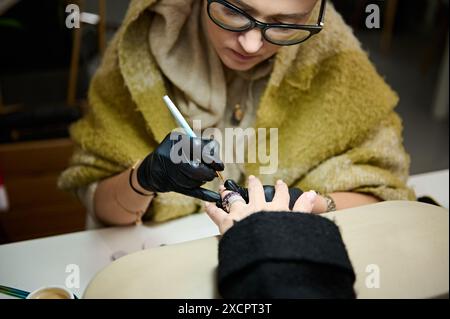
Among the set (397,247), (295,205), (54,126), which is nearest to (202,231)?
(295,205)

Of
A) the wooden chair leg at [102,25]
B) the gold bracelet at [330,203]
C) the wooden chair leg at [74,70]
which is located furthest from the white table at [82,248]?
the wooden chair leg at [74,70]

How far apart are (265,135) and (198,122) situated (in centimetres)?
12

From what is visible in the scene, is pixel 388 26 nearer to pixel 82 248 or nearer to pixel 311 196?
pixel 311 196

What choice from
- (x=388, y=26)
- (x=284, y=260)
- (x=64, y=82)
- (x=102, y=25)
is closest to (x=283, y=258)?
(x=284, y=260)

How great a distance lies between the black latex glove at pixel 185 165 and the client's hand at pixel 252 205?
0.04 metres

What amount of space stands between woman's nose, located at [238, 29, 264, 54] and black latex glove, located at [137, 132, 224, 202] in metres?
0.15

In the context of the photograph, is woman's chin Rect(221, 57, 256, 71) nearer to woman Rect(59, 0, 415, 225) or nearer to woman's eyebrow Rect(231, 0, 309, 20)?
woman Rect(59, 0, 415, 225)

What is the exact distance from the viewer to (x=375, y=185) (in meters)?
0.91

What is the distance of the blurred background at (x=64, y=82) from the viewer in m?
1.03

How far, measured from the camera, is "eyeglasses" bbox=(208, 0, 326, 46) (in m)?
0.73

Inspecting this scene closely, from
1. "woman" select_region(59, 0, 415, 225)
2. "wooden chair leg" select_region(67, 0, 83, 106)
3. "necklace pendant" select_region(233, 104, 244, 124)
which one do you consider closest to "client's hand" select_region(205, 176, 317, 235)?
"woman" select_region(59, 0, 415, 225)

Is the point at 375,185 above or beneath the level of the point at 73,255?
above

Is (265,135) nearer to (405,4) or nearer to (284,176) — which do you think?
(284,176)
